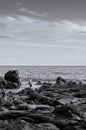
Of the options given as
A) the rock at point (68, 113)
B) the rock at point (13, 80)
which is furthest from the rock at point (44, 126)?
the rock at point (13, 80)

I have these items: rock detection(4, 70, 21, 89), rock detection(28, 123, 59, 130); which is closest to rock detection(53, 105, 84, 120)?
rock detection(28, 123, 59, 130)

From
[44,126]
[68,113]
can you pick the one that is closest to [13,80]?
[68,113]

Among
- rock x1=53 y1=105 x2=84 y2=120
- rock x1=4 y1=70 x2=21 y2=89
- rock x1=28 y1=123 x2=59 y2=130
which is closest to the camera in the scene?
rock x1=28 y1=123 x2=59 y2=130

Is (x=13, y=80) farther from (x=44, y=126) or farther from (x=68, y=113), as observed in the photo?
(x=44, y=126)

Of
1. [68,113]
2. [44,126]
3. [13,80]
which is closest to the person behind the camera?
[44,126]

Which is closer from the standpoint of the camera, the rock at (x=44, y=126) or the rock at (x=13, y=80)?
the rock at (x=44, y=126)

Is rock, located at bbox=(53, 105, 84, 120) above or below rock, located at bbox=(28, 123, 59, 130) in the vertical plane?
above

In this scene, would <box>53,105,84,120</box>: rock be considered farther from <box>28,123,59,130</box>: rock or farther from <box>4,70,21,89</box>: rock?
<box>4,70,21,89</box>: rock

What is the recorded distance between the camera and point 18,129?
14.0 meters

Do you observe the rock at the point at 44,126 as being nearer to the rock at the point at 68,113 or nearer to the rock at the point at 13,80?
the rock at the point at 68,113

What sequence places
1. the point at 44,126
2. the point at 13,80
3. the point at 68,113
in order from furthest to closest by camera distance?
the point at 13,80 < the point at 68,113 < the point at 44,126

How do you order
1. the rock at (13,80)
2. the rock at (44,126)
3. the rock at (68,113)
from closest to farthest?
the rock at (44,126) < the rock at (68,113) < the rock at (13,80)

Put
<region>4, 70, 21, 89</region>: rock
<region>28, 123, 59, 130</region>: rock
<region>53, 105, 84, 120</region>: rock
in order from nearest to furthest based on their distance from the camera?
<region>28, 123, 59, 130</region>: rock, <region>53, 105, 84, 120</region>: rock, <region>4, 70, 21, 89</region>: rock

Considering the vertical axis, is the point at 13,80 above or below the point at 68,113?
below
